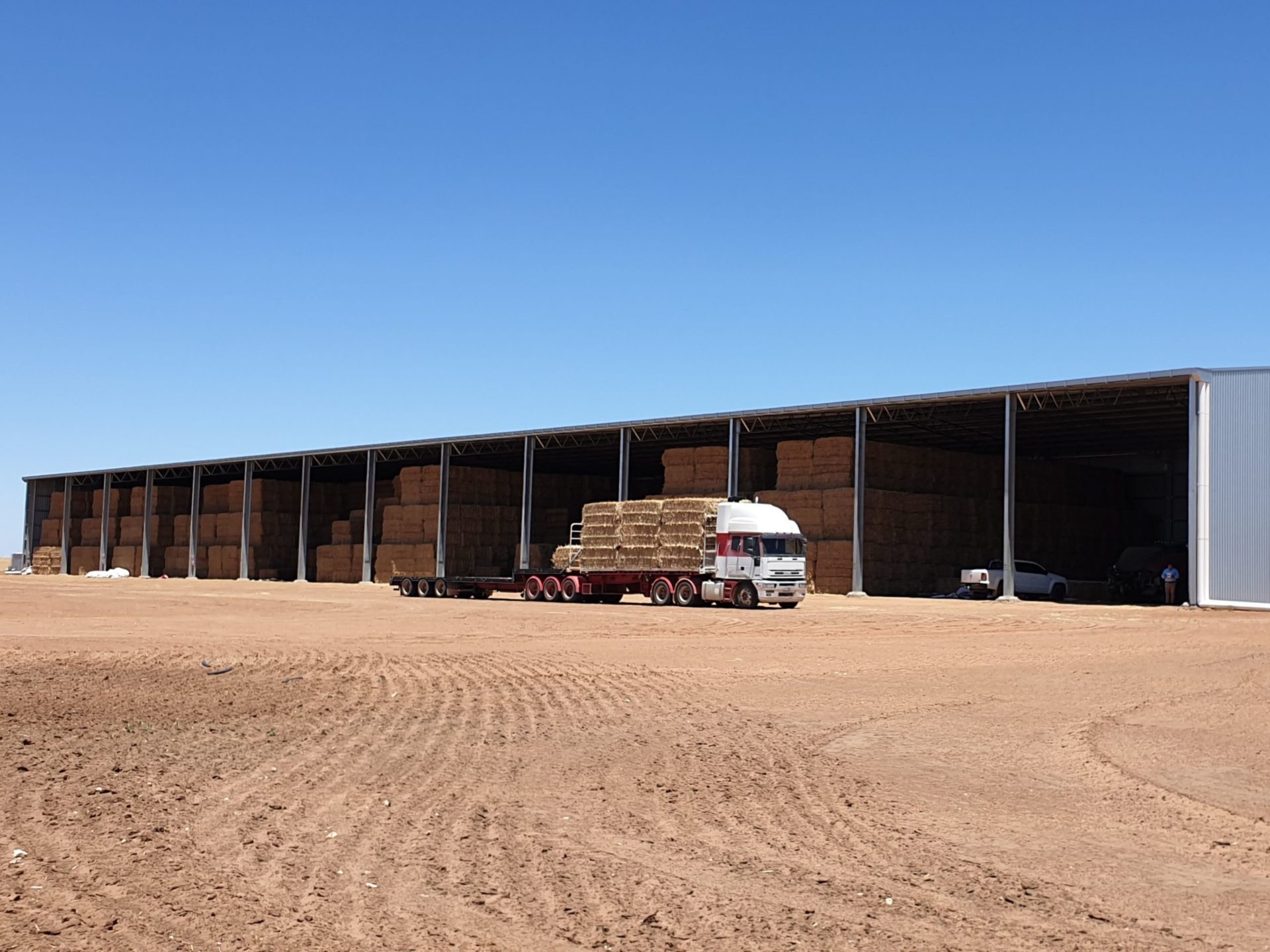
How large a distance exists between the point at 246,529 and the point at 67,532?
734 inches

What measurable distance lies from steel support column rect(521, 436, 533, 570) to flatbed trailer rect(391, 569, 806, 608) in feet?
21.0

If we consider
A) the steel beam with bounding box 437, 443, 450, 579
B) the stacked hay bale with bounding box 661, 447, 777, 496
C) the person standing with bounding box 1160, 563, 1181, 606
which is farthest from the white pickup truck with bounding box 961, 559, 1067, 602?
the steel beam with bounding box 437, 443, 450, 579

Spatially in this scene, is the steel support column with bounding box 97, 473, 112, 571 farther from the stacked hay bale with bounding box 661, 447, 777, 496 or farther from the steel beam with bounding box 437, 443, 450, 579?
the stacked hay bale with bounding box 661, 447, 777, 496

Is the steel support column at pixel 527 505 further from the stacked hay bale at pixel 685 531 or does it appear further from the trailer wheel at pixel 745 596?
the trailer wheel at pixel 745 596

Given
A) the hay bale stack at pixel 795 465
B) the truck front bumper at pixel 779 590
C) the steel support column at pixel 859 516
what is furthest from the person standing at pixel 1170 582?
the truck front bumper at pixel 779 590

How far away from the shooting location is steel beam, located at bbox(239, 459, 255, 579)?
63.3m

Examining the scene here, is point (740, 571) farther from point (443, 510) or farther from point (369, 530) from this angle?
point (369, 530)

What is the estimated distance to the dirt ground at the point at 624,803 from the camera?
6207mm

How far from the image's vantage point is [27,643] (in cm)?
2078

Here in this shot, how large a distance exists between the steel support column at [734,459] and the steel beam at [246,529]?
27.7m

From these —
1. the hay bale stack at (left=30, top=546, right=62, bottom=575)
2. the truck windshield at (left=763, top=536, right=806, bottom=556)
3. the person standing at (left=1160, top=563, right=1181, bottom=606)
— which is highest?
the truck windshield at (left=763, top=536, right=806, bottom=556)

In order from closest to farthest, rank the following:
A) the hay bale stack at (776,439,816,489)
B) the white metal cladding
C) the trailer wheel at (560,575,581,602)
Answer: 1. the white metal cladding
2. the trailer wheel at (560,575,581,602)
3. the hay bale stack at (776,439,816,489)

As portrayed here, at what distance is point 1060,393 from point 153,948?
37352mm

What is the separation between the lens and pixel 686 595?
3753 cm
